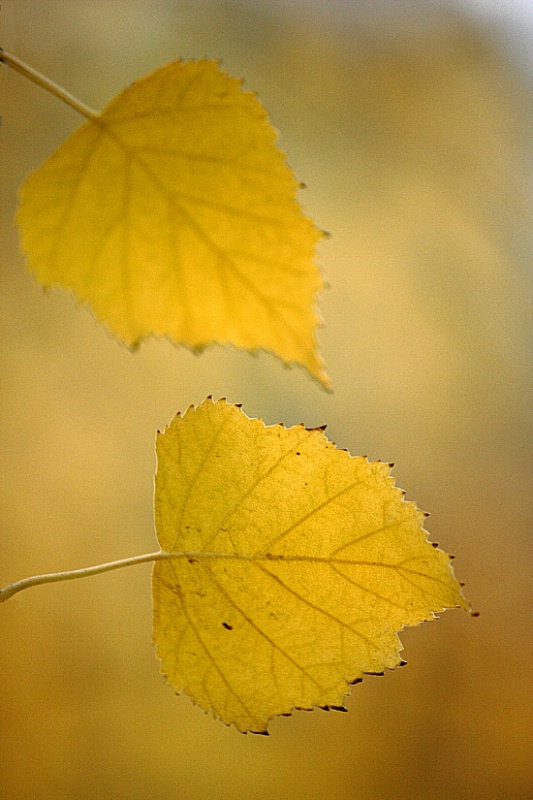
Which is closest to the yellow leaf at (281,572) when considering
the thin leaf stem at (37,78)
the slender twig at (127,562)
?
the slender twig at (127,562)

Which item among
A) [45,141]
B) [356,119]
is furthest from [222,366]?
[356,119]

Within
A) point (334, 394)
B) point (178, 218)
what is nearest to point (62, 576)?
point (178, 218)

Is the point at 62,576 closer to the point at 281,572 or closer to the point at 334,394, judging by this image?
the point at 281,572

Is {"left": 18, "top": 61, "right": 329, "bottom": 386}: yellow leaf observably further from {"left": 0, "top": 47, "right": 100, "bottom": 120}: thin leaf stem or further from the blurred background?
the blurred background

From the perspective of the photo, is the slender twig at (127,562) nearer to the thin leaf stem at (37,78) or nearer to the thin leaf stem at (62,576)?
the thin leaf stem at (62,576)

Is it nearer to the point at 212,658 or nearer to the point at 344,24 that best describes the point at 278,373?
the point at 344,24

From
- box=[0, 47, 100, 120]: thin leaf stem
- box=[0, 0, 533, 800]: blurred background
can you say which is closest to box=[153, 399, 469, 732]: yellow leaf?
box=[0, 47, 100, 120]: thin leaf stem
